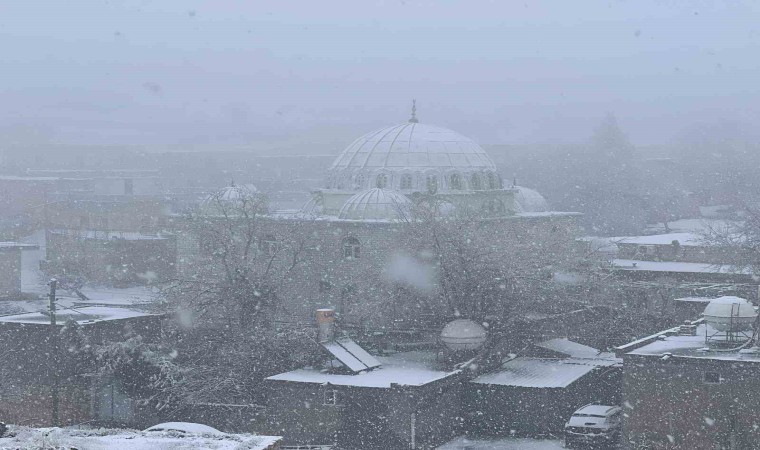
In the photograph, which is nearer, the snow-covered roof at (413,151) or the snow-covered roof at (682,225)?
the snow-covered roof at (413,151)

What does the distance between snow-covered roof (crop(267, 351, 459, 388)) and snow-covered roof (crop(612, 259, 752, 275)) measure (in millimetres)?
16455

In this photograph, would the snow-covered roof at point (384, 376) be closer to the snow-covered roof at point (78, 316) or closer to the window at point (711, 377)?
the snow-covered roof at point (78, 316)

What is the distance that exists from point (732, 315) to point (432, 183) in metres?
17.6

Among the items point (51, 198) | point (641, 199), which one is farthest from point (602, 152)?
point (51, 198)

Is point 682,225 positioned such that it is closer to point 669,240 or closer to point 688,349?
point 669,240

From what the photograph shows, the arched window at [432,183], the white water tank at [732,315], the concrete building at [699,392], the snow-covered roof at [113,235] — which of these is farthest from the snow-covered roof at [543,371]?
the snow-covered roof at [113,235]

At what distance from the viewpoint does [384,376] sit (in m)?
24.4

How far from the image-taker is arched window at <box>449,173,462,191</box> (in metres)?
39.2

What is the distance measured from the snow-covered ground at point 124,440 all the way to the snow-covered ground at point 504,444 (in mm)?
11070

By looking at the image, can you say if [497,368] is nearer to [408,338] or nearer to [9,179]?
[408,338]

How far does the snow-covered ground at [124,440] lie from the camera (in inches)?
482

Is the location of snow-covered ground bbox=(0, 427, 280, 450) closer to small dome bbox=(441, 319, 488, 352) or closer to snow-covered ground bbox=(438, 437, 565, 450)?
snow-covered ground bbox=(438, 437, 565, 450)

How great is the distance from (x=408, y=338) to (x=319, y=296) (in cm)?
660

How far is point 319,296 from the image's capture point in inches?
1447
